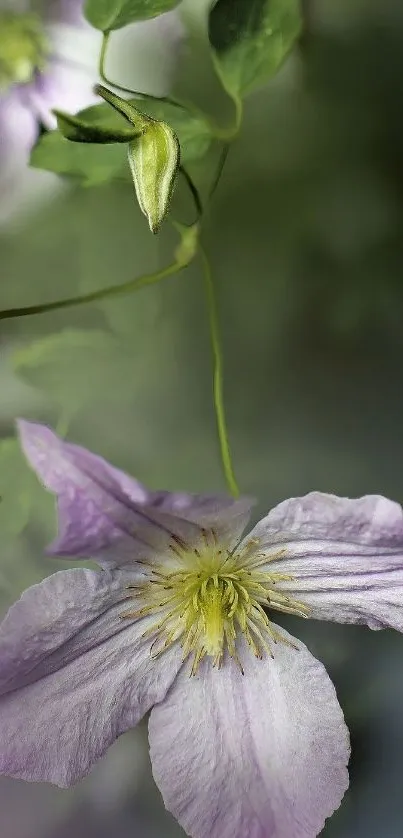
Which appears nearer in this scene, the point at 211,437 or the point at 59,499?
the point at 59,499

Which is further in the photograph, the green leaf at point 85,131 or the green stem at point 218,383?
the green stem at point 218,383

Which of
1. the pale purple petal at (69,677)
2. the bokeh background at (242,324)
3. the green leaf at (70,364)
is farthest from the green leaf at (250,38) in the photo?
the pale purple petal at (69,677)

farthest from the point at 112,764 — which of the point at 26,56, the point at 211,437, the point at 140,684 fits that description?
the point at 26,56

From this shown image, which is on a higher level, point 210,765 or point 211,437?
point 211,437

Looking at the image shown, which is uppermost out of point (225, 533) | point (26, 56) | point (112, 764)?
point (26, 56)

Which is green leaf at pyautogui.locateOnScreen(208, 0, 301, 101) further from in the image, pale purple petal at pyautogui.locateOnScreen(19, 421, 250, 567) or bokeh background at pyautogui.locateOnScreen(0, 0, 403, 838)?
pale purple petal at pyautogui.locateOnScreen(19, 421, 250, 567)

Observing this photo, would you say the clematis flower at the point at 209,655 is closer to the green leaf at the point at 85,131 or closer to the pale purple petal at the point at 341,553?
the pale purple petal at the point at 341,553

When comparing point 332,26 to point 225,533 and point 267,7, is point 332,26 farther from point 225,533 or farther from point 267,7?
point 225,533
